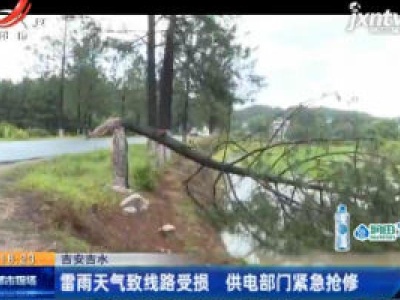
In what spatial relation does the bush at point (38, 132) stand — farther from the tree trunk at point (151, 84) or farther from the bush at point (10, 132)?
the tree trunk at point (151, 84)

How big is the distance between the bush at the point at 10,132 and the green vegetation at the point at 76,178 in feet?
0.58

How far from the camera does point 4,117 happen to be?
14.0ft

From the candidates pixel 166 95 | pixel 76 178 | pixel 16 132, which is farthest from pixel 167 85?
pixel 16 132

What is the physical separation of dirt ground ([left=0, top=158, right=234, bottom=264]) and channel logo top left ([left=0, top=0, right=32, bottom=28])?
0.88 meters

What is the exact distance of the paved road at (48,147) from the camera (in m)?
4.29

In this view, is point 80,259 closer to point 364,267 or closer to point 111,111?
point 111,111

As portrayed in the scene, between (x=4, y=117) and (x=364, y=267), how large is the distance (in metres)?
2.00

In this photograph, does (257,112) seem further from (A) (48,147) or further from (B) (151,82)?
(A) (48,147)

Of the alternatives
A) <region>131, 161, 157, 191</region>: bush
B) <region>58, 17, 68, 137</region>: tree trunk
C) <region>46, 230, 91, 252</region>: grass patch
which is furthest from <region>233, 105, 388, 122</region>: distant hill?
<region>46, 230, 91, 252</region>: grass patch

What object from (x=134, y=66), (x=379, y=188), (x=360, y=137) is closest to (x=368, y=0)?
(x=360, y=137)

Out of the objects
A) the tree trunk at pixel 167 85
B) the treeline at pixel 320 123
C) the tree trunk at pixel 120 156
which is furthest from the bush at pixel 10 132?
the treeline at pixel 320 123

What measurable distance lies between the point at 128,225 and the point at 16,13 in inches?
47.5

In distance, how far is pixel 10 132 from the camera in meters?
4.27

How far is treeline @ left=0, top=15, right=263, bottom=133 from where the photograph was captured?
430 centimetres
